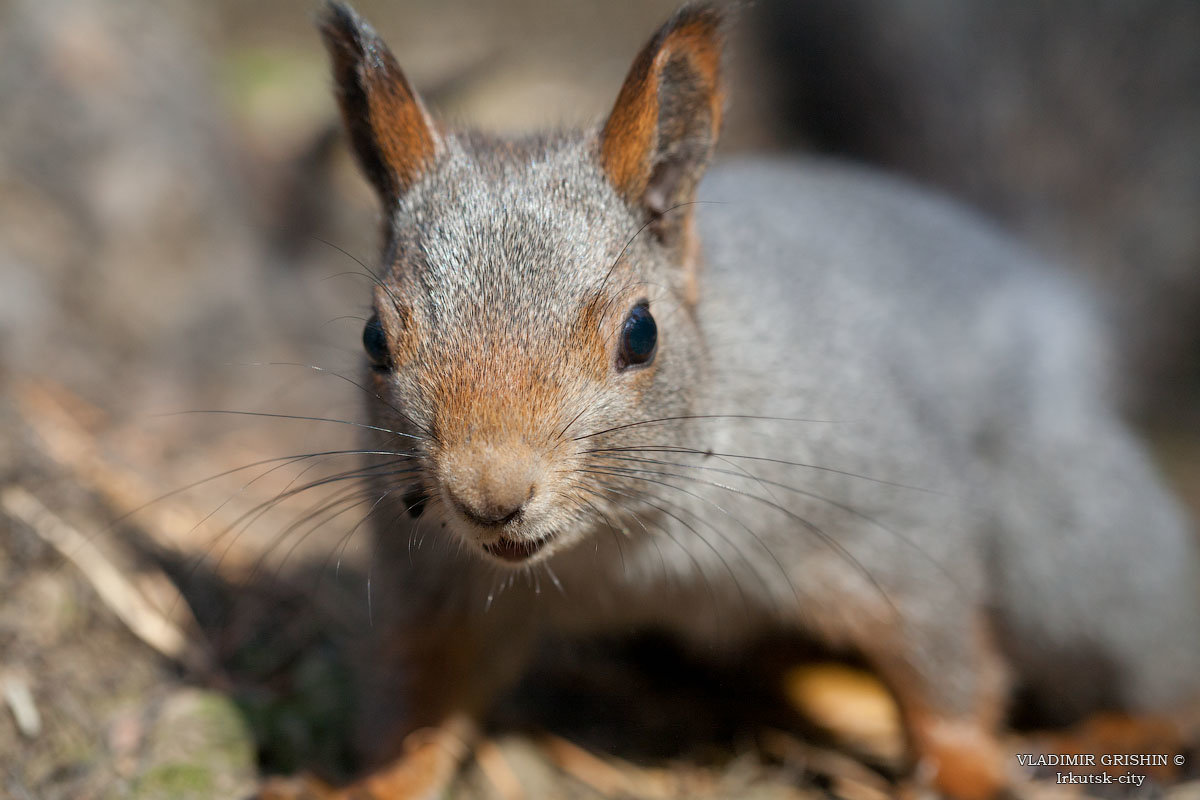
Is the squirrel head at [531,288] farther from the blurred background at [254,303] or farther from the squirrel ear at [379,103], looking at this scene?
the blurred background at [254,303]

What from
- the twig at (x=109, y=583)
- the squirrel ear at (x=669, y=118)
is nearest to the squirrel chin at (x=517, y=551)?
the squirrel ear at (x=669, y=118)

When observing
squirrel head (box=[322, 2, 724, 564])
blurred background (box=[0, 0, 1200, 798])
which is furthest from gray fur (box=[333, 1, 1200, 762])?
blurred background (box=[0, 0, 1200, 798])

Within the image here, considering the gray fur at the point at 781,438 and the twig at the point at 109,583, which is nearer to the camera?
the gray fur at the point at 781,438

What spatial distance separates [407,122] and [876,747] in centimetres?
207

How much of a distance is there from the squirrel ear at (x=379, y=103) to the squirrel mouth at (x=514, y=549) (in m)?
0.81

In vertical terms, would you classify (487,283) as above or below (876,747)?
above

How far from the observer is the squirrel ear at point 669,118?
1.96 m

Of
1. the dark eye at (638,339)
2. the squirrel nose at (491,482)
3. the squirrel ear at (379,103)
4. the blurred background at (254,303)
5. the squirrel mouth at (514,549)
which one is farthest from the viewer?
the blurred background at (254,303)

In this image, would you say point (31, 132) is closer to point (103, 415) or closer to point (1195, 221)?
point (103, 415)

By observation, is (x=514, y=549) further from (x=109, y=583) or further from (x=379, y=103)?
(x=109, y=583)

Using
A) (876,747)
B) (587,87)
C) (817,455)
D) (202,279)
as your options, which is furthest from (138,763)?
(587,87)

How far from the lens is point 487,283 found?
1.82 meters

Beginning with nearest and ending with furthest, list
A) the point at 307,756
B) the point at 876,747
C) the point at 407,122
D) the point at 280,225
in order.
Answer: the point at 407,122, the point at 307,756, the point at 876,747, the point at 280,225

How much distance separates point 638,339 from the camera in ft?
6.31
